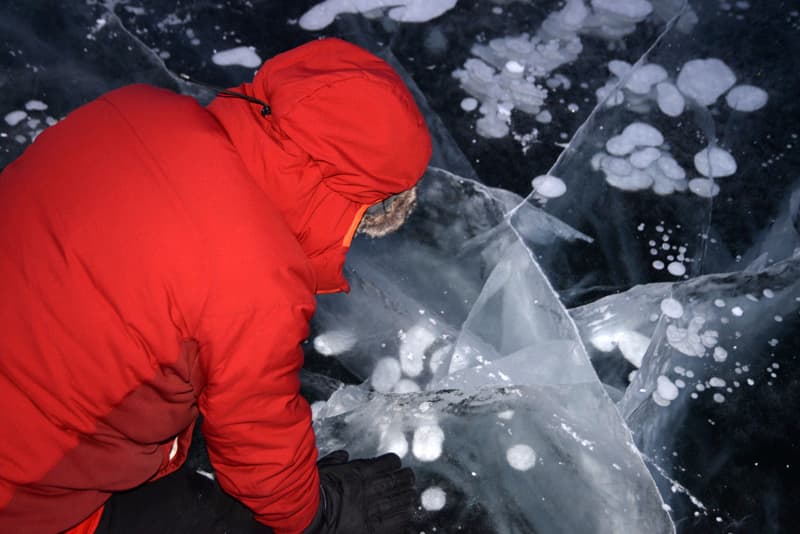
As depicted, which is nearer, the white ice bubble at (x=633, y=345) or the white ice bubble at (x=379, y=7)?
the white ice bubble at (x=633, y=345)

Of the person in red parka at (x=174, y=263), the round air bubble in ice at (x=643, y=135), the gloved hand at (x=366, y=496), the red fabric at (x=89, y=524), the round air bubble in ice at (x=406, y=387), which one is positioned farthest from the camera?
the round air bubble in ice at (x=643, y=135)

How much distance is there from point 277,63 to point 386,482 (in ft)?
2.94

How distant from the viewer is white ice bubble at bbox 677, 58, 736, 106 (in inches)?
83.8

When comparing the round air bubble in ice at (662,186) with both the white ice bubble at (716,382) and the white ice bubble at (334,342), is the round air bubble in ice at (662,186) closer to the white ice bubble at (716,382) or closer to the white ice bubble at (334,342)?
the white ice bubble at (716,382)

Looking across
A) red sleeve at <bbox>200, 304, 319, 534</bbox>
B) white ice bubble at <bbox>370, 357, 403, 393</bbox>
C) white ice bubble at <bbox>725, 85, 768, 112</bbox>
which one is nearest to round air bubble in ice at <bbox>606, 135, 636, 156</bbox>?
white ice bubble at <bbox>725, 85, 768, 112</bbox>

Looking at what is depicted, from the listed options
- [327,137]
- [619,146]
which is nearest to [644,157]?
[619,146]

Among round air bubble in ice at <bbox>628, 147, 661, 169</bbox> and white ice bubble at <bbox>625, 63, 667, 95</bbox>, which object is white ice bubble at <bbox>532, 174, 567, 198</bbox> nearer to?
round air bubble in ice at <bbox>628, 147, 661, 169</bbox>

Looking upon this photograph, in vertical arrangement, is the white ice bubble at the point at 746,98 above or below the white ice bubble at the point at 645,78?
below

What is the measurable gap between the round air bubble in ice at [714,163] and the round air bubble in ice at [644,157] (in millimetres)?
118

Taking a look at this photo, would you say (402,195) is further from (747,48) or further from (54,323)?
(747,48)

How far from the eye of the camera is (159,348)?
0.95m

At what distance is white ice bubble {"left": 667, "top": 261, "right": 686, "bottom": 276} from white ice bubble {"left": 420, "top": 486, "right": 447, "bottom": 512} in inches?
32.6

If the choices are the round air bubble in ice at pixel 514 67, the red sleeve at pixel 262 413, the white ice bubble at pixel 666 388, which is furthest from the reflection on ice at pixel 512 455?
the round air bubble in ice at pixel 514 67

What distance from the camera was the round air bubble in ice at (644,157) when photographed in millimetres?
1967
